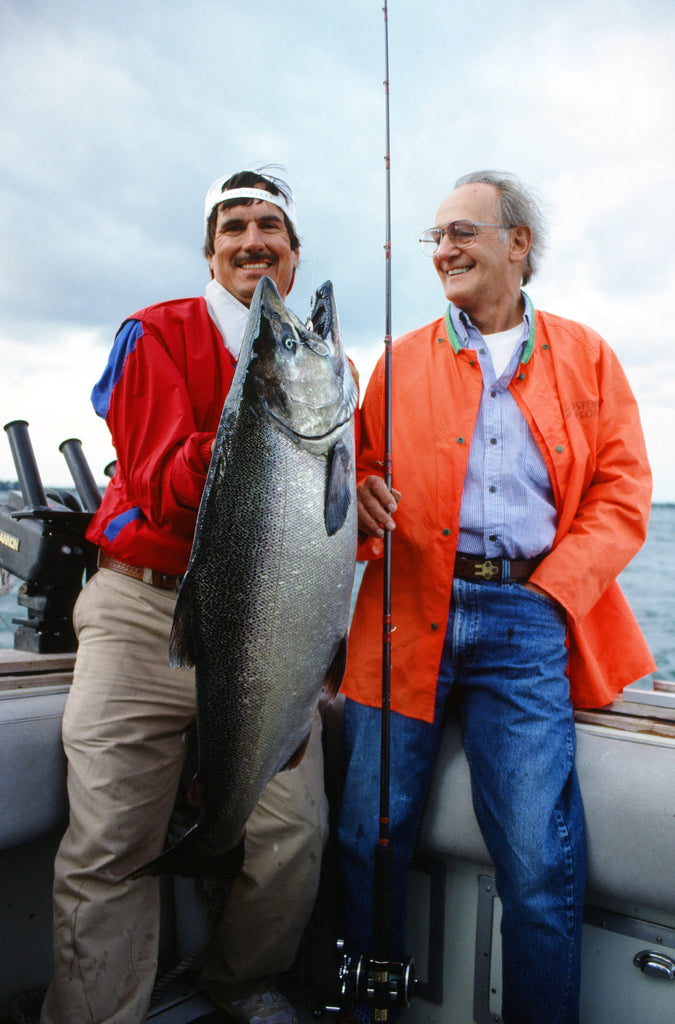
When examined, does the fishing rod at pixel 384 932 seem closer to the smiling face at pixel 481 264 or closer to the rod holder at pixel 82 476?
the smiling face at pixel 481 264

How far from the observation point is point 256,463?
81.4 inches

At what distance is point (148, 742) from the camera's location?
276cm

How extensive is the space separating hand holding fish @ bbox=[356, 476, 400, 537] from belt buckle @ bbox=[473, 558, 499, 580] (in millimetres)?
502

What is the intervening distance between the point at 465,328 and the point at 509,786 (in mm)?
2003

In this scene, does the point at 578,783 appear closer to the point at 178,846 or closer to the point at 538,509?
the point at 538,509

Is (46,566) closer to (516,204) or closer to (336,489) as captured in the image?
(336,489)

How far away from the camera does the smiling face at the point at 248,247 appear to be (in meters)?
3.39

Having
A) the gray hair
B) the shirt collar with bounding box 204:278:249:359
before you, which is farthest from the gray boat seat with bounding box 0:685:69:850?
the gray hair

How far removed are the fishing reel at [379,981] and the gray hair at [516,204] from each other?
316 cm

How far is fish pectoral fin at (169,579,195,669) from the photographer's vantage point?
7.00 ft

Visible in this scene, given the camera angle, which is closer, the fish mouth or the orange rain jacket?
the fish mouth

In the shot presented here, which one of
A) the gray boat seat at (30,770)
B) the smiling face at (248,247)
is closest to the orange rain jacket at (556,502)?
the smiling face at (248,247)

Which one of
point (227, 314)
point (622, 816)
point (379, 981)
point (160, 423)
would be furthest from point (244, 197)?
point (379, 981)

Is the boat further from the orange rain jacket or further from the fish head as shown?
the fish head
